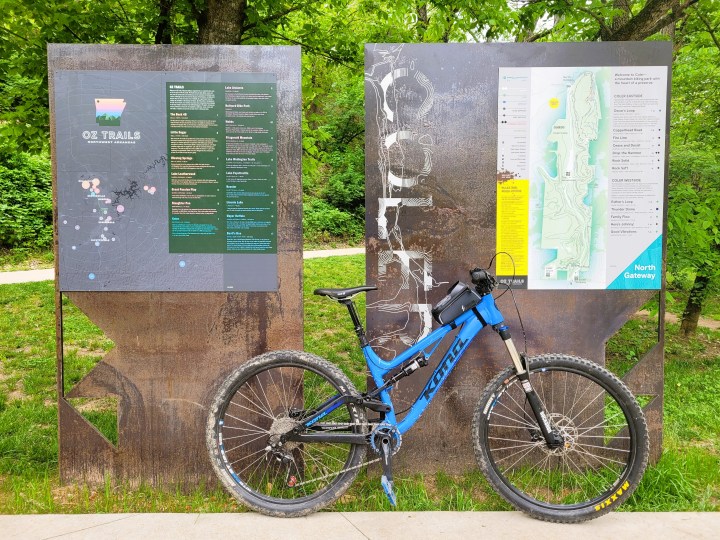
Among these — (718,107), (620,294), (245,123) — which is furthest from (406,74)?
(718,107)

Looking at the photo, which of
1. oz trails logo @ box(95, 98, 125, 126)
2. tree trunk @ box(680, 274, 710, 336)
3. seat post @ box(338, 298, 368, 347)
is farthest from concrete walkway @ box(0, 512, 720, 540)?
tree trunk @ box(680, 274, 710, 336)

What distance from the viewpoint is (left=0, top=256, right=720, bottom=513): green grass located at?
3625 millimetres

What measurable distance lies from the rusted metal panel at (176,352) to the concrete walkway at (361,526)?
19.5 inches

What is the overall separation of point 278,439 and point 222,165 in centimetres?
161

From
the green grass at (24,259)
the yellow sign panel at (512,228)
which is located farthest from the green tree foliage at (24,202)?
the yellow sign panel at (512,228)

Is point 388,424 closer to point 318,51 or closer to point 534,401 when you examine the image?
point 534,401

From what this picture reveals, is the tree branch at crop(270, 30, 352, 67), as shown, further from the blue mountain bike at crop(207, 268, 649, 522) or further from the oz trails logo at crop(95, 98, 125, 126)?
the blue mountain bike at crop(207, 268, 649, 522)

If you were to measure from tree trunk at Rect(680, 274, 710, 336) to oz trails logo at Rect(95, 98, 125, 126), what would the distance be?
635 cm

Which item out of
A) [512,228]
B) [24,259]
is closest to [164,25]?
[512,228]

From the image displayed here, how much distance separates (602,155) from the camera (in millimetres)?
3865

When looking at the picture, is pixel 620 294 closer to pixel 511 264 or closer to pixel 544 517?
pixel 511 264

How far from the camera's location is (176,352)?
3.84 meters

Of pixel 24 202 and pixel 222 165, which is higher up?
pixel 222 165

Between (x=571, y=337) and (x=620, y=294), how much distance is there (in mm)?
398
